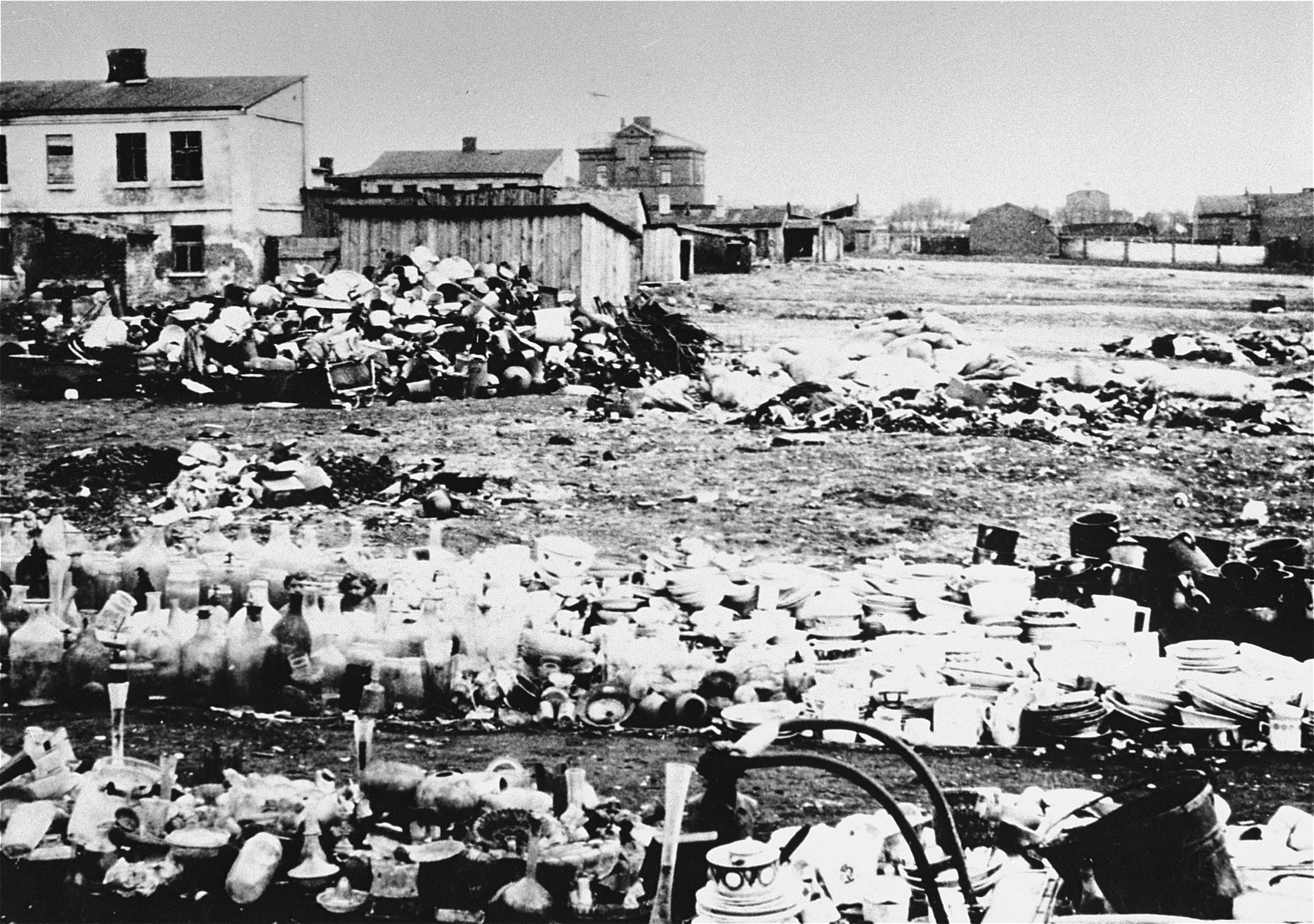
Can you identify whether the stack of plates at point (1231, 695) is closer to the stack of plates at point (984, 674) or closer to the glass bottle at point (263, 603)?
the stack of plates at point (984, 674)

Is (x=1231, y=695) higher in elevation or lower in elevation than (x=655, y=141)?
lower

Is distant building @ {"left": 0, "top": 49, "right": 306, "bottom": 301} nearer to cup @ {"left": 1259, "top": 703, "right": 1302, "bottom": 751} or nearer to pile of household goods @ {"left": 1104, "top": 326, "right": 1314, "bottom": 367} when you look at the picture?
cup @ {"left": 1259, "top": 703, "right": 1302, "bottom": 751}

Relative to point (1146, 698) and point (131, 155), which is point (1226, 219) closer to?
point (1146, 698)

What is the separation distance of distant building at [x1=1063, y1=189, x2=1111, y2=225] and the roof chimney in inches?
163

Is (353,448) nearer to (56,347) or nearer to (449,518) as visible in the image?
(449,518)

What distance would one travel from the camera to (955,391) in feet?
26.3

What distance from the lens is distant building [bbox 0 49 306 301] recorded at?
4.97m

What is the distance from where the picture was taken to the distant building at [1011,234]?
26.4ft

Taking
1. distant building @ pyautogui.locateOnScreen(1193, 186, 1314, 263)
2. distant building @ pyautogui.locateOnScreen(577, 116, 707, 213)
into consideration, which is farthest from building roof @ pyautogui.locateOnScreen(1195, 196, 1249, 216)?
distant building @ pyautogui.locateOnScreen(577, 116, 707, 213)

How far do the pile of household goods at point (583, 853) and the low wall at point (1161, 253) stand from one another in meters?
8.04

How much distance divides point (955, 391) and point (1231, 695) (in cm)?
429

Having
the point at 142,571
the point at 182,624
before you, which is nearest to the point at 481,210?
the point at 142,571

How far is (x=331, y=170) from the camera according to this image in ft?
18.5

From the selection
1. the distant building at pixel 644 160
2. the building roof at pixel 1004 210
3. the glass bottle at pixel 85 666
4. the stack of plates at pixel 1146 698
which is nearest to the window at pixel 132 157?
the distant building at pixel 644 160
